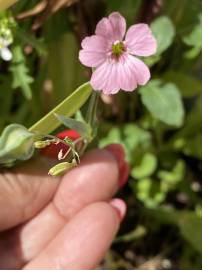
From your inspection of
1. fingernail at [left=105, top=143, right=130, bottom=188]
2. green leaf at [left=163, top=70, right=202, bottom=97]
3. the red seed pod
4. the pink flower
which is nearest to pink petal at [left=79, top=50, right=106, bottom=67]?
the pink flower

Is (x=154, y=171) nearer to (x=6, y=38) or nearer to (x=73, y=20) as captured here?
(x=73, y=20)

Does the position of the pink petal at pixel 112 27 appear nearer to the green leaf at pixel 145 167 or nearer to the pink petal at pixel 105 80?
the pink petal at pixel 105 80

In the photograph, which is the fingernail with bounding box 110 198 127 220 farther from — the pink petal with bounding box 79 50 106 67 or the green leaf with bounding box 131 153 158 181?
the pink petal with bounding box 79 50 106 67

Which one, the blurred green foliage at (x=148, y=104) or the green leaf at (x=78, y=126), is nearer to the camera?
the green leaf at (x=78, y=126)

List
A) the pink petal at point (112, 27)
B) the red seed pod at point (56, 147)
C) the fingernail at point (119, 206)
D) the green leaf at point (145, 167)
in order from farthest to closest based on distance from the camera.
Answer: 1. the green leaf at point (145, 167)
2. the fingernail at point (119, 206)
3. the red seed pod at point (56, 147)
4. the pink petal at point (112, 27)

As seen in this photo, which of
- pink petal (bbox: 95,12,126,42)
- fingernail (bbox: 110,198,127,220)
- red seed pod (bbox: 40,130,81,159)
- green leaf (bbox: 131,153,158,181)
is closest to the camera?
pink petal (bbox: 95,12,126,42)

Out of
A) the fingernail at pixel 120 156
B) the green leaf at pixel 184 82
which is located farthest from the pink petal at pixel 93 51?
the green leaf at pixel 184 82

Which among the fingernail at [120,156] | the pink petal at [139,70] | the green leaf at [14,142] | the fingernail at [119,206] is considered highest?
the green leaf at [14,142]
